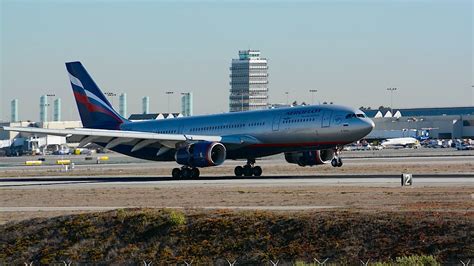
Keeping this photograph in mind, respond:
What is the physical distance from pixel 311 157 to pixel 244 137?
4691 millimetres

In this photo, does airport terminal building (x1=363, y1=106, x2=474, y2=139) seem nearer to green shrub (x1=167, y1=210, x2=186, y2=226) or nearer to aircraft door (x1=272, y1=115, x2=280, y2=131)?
aircraft door (x1=272, y1=115, x2=280, y2=131)

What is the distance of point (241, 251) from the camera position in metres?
31.0

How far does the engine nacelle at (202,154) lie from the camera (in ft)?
209

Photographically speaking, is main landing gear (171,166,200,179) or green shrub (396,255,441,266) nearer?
green shrub (396,255,441,266)

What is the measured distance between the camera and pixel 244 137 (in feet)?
216

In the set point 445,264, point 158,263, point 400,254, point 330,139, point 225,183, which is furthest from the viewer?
point 330,139

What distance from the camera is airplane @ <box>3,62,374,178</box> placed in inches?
2461

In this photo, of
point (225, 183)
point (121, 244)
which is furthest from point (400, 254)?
point (225, 183)

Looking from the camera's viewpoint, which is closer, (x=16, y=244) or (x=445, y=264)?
(x=445, y=264)

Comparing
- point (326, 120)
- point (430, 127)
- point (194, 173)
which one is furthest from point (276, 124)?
point (430, 127)

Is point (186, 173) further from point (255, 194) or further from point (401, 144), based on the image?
point (401, 144)

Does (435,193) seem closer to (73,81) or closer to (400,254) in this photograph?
(400,254)

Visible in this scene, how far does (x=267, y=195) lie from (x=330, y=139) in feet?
50.9

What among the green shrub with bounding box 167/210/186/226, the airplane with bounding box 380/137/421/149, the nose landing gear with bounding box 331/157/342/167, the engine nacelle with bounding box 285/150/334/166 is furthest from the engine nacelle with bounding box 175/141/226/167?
the airplane with bounding box 380/137/421/149
